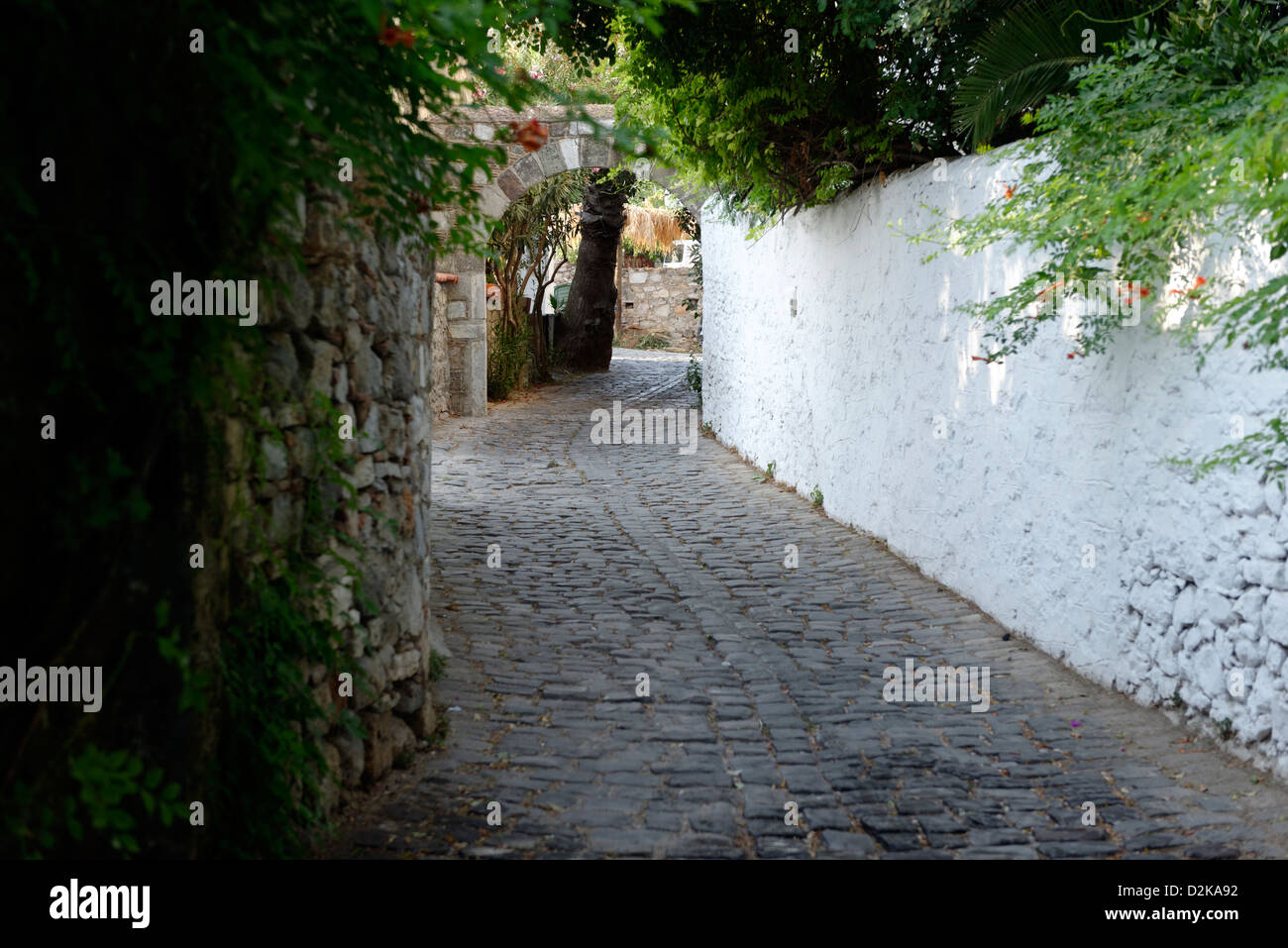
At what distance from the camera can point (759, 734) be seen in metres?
4.72

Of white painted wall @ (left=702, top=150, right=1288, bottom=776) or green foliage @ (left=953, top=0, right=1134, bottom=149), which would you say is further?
green foliage @ (left=953, top=0, right=1134, bottom=149)

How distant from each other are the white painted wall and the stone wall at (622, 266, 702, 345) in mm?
20253

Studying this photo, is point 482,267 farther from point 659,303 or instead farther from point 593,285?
point 659,303

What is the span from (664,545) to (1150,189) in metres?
4.74

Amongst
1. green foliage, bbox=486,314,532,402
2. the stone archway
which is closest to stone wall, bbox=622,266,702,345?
green foliage, bbox=486,314,532,402

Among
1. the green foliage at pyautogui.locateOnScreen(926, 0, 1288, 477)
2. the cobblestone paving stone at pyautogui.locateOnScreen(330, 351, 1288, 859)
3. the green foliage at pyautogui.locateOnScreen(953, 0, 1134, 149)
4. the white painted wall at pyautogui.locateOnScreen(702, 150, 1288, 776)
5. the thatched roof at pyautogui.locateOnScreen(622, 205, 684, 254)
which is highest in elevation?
the thatched roof at pyautogui.locateOnScreen(622, 205, 684, 254)

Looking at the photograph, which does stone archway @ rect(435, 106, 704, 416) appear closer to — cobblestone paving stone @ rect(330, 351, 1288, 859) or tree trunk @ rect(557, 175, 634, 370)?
tree trunk @ rect(557, 175, 634, 370)

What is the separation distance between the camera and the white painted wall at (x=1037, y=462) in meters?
4.23

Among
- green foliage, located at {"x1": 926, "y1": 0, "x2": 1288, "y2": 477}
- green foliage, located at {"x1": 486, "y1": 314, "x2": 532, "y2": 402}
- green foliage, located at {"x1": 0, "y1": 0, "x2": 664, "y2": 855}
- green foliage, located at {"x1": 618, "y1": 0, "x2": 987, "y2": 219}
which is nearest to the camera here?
green foliage, located at {"x1": 0, "y1": 0, "x2": 664, "y2": 855}

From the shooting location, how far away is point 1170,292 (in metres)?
4.46

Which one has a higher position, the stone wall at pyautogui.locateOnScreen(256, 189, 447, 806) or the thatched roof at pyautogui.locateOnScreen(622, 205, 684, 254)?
the thatched roof at pyautogui.locateOnScreen(622, 205, 684, 254)

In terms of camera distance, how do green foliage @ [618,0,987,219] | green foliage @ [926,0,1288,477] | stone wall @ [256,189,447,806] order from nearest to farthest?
stone wall @ [256,189,447,806] → green foliage @ [926,0,1288,477] → green foliage @ [618,0,987,219]

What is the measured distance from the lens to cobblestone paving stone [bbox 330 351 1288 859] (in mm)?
3742

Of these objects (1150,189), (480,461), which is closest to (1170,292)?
(1150,189)
